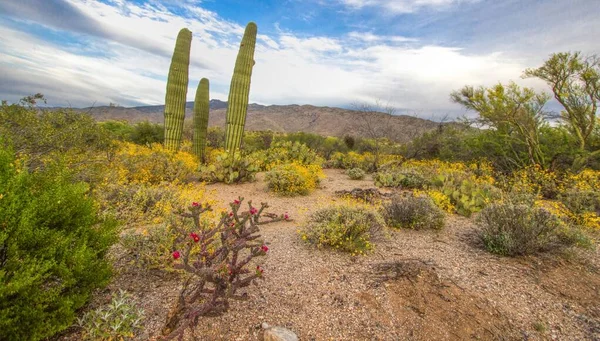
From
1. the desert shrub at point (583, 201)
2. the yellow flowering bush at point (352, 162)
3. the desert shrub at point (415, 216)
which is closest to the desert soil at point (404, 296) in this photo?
the desert shrub at point (415, 216)

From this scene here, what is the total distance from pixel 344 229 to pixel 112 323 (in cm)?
285

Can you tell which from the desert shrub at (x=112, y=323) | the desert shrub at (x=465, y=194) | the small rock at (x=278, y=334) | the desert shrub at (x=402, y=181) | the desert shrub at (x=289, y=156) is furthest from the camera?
the desert shrub at (x=289, y=156)

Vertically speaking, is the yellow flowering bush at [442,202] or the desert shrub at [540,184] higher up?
the desert shrub at [540,184]

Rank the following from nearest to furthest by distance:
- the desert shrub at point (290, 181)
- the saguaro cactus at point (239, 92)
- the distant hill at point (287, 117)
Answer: the desert shrub at point (290, 181)
the saguaro cactus at point (239, 92)
the distant hill at point (287, 117)

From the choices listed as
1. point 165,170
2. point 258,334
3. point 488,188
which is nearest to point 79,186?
point 258,334

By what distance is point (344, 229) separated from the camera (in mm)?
4176

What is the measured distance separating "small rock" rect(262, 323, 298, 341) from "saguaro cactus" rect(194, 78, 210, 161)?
10.2 m

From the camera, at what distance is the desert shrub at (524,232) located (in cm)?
412

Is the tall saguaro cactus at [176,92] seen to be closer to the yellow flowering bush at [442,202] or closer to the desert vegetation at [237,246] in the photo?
the desert vegetation at [237,246]

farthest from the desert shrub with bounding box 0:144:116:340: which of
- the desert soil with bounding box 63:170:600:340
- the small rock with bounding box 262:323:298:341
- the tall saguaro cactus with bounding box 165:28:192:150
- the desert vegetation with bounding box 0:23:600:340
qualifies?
the tall saguaro cactus with bounding box 165:28:192:150

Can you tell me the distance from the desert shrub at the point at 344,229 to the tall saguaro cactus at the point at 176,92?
8.11 metres

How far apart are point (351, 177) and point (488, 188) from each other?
453 cm

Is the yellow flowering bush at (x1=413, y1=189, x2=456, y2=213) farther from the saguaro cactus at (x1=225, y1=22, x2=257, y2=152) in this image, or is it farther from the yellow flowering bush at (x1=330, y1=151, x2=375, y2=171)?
the saguaro cactus at (x1=225, y1=22, x2=257, y2=152)

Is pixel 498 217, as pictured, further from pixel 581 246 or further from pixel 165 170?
pixel 165 170
